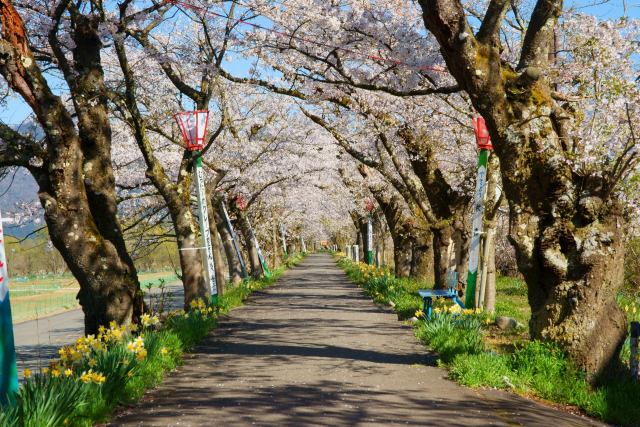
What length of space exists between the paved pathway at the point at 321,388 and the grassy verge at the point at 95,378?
0.22m

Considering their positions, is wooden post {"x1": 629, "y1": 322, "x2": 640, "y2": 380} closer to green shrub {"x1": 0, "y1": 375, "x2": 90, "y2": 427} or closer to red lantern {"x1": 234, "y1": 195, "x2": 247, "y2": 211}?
green shrub {"x1": 0, "y1": 375, "x2": 90, "y2": 427}

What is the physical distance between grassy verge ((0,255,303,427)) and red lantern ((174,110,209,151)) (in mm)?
4431

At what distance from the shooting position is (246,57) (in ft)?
48.4

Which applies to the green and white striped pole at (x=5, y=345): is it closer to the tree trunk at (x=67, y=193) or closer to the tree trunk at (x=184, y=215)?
the tree trunk at (x=67, y=193)

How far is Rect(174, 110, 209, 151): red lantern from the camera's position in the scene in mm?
13297

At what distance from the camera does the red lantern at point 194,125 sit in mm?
13297

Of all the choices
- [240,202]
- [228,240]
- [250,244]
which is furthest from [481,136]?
[250,244]

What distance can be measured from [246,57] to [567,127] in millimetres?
8461

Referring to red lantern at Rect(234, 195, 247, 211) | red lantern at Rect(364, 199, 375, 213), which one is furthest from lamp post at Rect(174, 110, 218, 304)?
red lantern at Rect(364, 199, 375, 213)

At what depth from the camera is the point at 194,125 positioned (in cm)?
1328

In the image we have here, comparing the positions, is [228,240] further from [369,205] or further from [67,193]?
[67,193]

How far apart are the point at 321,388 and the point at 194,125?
7.46 metres

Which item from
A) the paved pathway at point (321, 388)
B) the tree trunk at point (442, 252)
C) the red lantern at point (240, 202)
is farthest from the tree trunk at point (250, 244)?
the paved pathway at point (321, 388)

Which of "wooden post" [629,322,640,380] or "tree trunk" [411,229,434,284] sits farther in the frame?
"tree trunk" [411,229,434,284]
